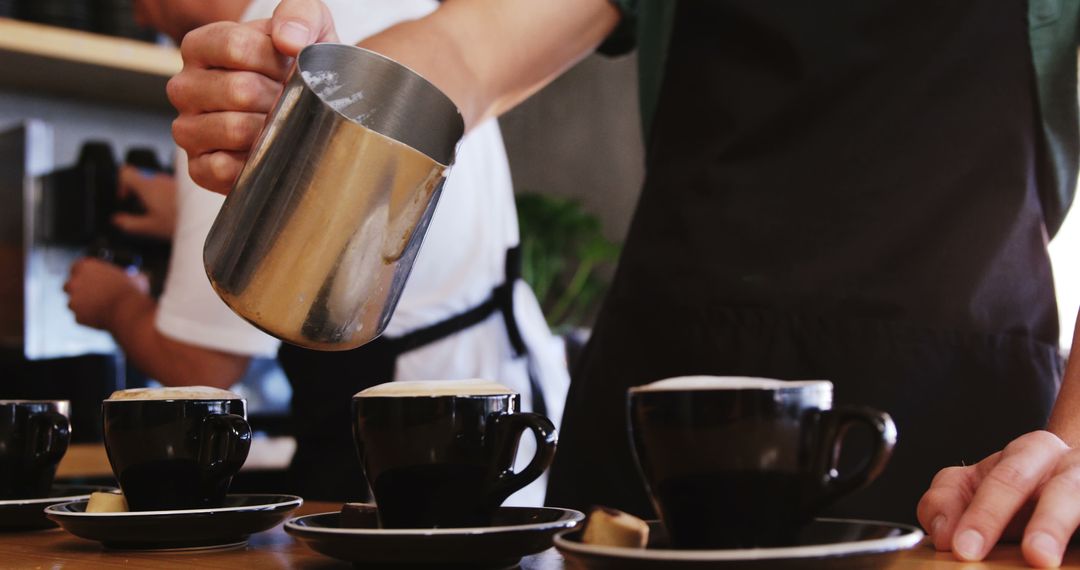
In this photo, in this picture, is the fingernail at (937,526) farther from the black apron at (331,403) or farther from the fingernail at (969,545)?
the black apron at (331,403)

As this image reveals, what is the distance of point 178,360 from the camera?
5.50 feet

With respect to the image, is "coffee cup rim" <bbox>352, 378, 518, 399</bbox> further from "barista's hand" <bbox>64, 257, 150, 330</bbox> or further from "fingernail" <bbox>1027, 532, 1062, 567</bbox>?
"barista's hand" <bbox>64, 257, 150, 330</bbox>

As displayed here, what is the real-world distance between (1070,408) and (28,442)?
2.41ft

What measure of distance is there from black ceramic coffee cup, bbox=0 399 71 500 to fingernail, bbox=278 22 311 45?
32 cm

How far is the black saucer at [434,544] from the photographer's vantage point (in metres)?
0.56

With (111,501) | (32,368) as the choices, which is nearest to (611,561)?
(111,501)

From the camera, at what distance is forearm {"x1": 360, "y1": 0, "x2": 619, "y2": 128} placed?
986 mm

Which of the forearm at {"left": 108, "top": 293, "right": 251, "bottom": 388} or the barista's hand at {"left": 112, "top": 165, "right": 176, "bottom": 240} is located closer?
the forearm at {"left": 108, "top": 293, "right": 251, "bottom": 388}

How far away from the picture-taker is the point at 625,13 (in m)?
1.22

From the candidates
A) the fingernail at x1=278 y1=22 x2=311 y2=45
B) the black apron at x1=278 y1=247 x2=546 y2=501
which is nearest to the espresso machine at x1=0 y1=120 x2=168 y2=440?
the black apron at x1=278 y1=247 x2=546 y2=501

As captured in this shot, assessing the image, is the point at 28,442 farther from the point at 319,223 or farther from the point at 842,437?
the point at 842,437

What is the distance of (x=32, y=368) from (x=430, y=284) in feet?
3.34

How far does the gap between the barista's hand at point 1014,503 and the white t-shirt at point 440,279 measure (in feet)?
3.04

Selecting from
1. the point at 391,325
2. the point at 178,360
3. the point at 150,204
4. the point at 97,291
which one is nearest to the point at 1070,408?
the point at 391,325
